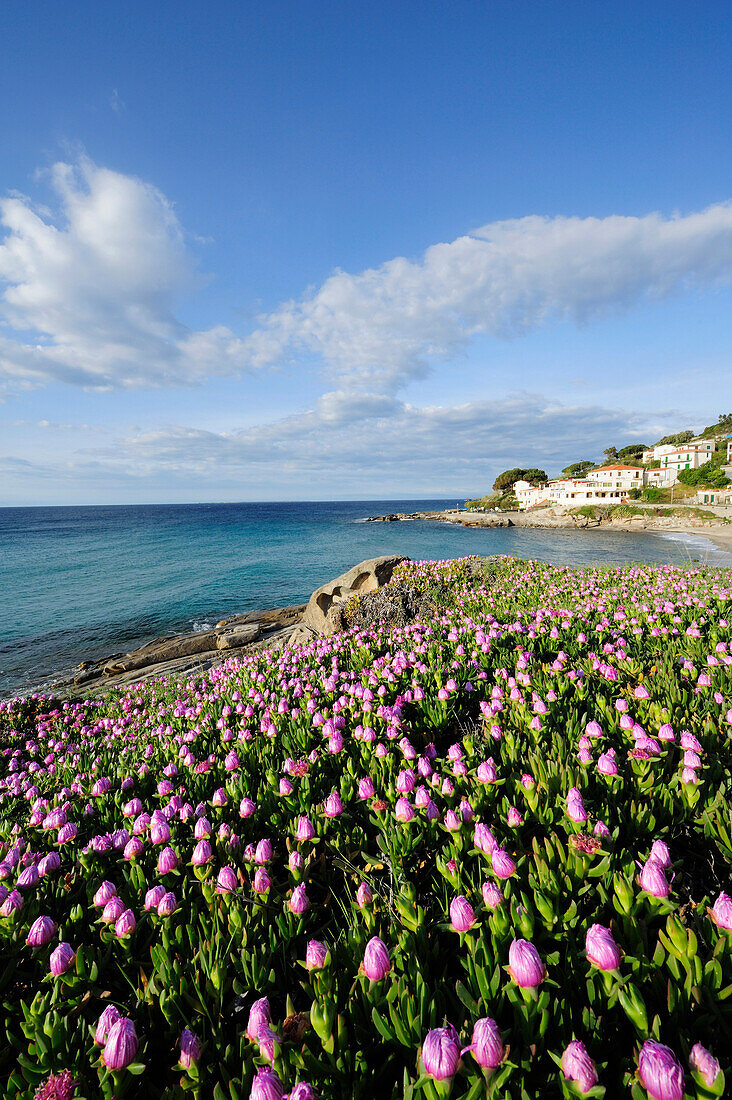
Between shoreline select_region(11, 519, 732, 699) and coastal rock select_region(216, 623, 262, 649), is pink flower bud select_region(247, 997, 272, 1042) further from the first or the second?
coastal rock select_region(216, 623, 262, 649)

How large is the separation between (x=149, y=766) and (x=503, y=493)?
110 metres

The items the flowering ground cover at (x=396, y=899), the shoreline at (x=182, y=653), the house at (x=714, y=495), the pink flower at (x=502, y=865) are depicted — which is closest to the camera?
the flowering ground cover at (x=396, y=899)

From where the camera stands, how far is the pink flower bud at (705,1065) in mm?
955

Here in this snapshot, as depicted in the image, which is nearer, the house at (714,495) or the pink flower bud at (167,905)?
the pink flower bud at (167,905)

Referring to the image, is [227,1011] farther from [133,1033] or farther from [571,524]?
[571,524]

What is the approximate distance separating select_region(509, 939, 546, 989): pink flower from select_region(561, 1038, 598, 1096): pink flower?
17cm

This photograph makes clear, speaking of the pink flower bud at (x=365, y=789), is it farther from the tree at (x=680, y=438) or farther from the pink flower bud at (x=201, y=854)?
the tree at (x=680, y=438)

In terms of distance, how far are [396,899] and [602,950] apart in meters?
0.72

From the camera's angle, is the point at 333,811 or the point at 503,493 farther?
the point at 503,493

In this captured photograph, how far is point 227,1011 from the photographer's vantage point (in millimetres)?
1406

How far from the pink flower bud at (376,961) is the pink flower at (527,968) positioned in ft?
1.29

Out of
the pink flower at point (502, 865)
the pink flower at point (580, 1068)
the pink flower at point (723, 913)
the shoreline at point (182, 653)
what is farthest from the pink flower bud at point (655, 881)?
the shoreline at point (182, 653)

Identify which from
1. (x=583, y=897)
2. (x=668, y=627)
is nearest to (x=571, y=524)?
(x=668, y=627)

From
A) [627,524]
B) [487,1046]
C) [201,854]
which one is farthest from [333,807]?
[627,524]
